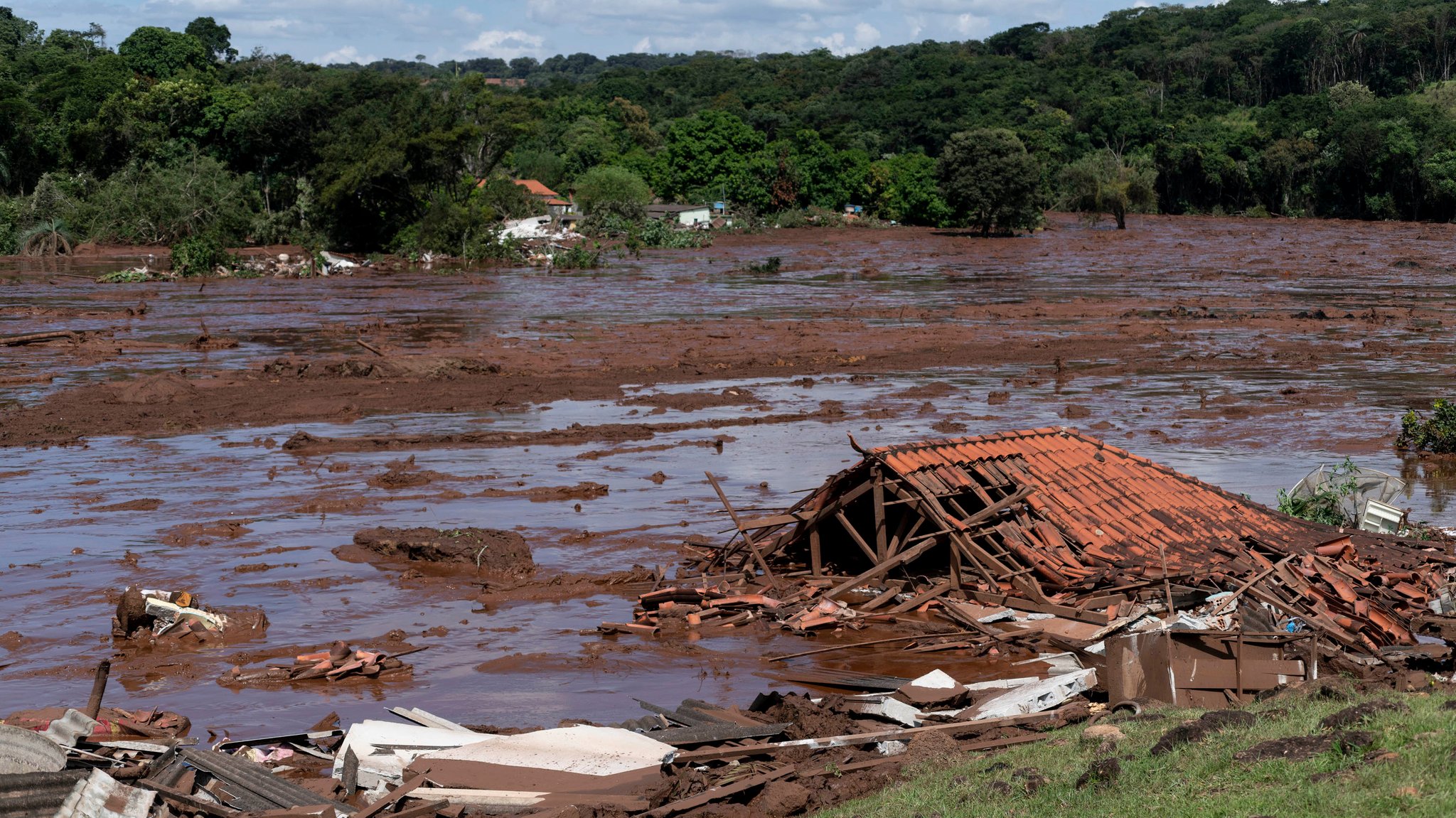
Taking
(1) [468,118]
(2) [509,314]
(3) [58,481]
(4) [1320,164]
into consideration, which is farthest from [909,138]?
(3) [58,481]

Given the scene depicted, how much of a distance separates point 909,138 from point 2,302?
94623mm

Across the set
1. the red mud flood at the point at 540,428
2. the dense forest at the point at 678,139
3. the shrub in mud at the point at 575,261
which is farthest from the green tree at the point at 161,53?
the red mud flood at the point at 540,428

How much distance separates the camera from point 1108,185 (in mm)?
89438

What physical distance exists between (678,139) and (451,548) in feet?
278

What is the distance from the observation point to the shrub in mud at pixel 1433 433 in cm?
1755

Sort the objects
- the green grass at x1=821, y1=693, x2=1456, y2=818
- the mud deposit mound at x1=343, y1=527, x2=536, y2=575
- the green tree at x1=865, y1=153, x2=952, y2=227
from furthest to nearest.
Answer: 1. the green tree at x1=865, y1=153, x2=952, y2=227
2. the mud deposit mound at x1=343, y1=527, x2=536, y2=575
3. the green grass at x1=821, y1=693, x2=1456, y2=818

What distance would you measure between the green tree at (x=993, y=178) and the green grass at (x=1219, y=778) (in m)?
69.4

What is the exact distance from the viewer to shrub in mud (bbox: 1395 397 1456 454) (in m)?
17.5

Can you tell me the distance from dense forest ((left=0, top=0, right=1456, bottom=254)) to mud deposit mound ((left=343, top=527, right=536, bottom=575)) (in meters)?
47.5

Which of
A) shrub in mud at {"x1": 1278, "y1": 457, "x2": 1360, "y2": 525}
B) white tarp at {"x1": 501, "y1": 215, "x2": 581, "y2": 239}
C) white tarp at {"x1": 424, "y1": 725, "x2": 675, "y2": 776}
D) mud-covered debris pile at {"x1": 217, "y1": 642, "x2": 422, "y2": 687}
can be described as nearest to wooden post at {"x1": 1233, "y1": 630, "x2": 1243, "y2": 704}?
white tarp at {"x1": 424, "y1": 725, "x2": 675, "y2": 776}

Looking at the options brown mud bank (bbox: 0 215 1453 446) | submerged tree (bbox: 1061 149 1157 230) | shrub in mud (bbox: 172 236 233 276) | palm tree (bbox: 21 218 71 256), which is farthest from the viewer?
submerged tree (bbox: 1061 149 1157 230)

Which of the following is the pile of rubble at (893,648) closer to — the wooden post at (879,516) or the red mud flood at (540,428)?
the wooden post at (879,516)

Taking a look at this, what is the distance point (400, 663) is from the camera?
10.2m

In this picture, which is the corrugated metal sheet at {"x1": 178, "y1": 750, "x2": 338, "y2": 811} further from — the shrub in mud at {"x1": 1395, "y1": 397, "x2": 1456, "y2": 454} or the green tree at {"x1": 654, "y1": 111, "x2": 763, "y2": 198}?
the green tree at {"x1": 654, "y1": 111, "x2": 763, "y2": 198}
